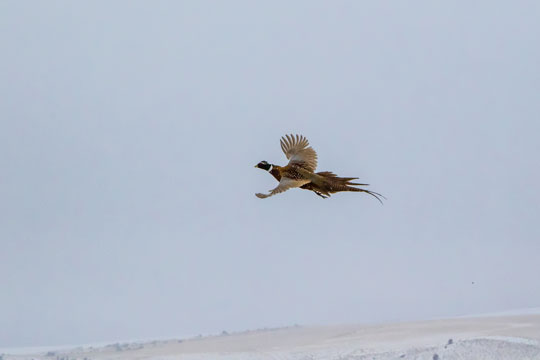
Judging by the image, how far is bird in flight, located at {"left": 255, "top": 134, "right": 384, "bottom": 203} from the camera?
31.7 m

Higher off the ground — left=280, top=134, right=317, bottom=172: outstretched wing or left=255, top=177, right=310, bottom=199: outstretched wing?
left=280, top=134, right=317, bottom=172: outstretched wing

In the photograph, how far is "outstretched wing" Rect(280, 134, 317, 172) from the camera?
37.5 m

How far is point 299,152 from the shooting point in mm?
38781

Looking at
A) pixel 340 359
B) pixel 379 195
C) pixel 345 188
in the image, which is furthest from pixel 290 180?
pixel 340 359

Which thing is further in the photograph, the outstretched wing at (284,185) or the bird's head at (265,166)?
the bird's head at (265,166)

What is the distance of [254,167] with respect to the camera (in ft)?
117

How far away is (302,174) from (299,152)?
15.6 feet

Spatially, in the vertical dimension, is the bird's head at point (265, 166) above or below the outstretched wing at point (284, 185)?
above

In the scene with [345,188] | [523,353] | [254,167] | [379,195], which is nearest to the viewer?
[379,195]

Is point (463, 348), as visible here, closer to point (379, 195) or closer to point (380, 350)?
point (380, 350)

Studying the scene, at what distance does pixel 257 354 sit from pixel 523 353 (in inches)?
2500

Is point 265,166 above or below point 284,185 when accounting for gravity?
above

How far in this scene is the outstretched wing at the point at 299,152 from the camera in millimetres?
37469

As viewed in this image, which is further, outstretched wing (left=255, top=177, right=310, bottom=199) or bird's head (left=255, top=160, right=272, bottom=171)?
bird's head (left=255, top=160, right=272, bottom=171)
